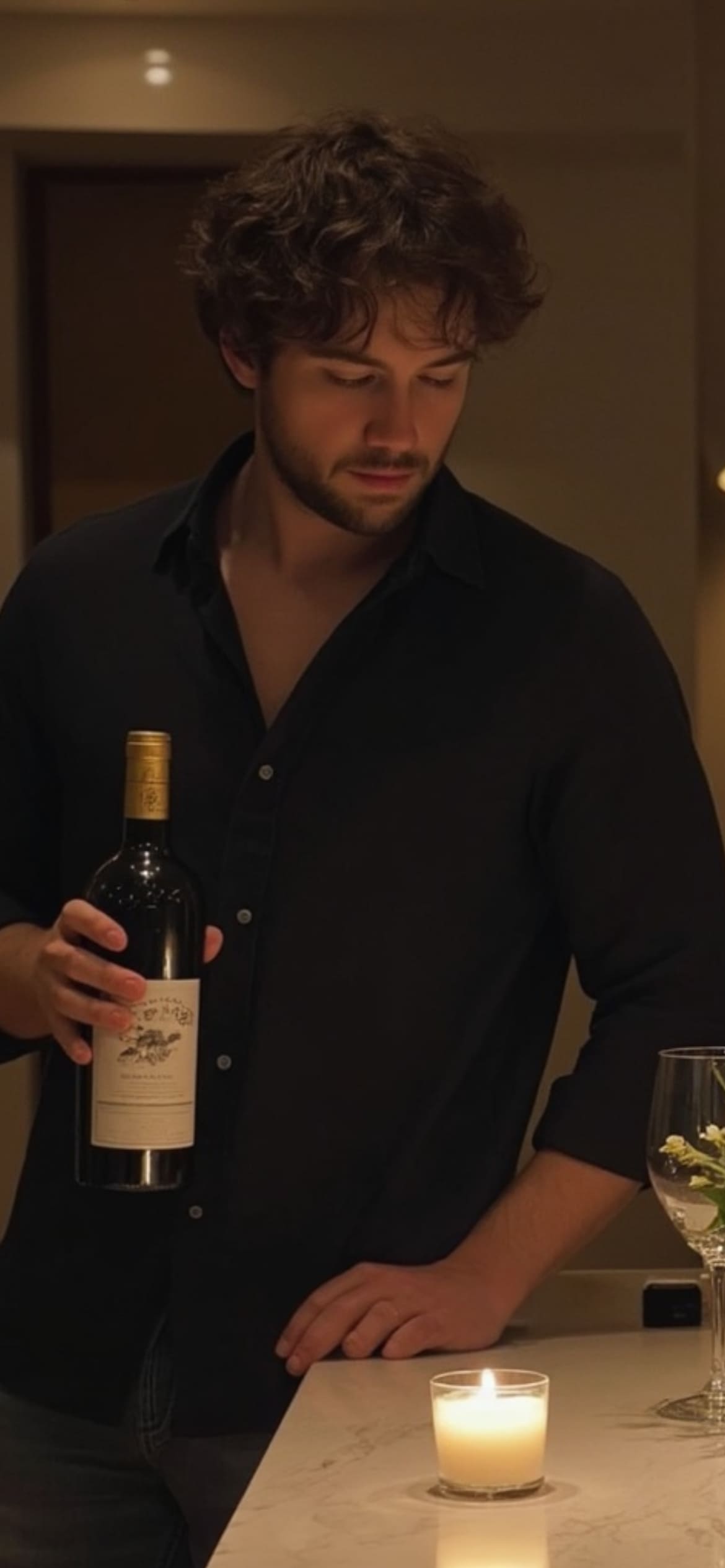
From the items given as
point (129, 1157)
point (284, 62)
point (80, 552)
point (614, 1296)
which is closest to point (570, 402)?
point (284, 62)

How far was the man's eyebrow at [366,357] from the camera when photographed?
5.12ft

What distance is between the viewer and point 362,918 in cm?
155

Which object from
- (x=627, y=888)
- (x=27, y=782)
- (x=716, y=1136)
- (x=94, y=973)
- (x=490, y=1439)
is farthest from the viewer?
(x=27, y=782)

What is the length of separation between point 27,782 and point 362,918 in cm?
31

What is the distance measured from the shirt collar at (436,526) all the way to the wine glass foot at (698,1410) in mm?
607

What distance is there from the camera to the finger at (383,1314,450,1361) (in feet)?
4.69

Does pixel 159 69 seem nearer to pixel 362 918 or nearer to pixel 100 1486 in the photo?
pixel 362 918

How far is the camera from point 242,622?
1.70 metres

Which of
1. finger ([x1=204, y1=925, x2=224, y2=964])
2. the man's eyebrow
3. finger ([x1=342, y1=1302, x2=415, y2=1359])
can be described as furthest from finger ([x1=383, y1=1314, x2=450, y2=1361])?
the man's eyebrow

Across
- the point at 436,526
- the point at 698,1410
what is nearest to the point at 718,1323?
the point at 698,1410

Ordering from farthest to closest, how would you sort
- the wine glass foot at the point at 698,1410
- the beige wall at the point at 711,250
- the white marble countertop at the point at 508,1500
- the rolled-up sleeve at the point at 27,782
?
the beige wall at the point at 711,250 < the rolled-up sleeve at the point at 27,782 < the wine glass foot at the point at 698,1410 < the white marble countertop at the point at 508,1500

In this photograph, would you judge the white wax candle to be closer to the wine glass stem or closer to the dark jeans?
the wine glass stem

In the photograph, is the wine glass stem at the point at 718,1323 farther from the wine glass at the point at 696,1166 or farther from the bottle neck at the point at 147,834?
the bottle neck at the point at 147,834

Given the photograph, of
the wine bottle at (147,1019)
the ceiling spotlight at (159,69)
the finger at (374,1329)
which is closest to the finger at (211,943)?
the wine bottle at (147,1019)
